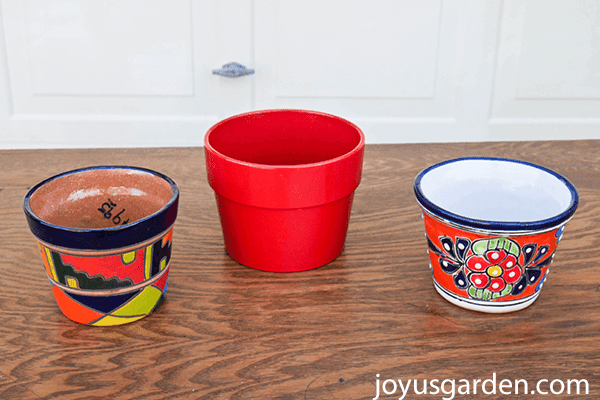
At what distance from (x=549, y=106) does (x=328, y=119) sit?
167 cm

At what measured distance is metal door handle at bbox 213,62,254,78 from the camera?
5.84 feet

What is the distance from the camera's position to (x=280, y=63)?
1832 mm

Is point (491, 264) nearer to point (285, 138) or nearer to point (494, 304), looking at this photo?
point (494, 304)

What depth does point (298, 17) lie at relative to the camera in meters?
1.77

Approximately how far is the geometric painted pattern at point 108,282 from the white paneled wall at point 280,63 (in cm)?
143

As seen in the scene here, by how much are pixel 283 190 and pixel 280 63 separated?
142 cm

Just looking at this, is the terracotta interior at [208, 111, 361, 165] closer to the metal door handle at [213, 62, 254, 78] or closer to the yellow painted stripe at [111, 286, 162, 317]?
the yellow painted stripe at [111, 286, 162, 317]

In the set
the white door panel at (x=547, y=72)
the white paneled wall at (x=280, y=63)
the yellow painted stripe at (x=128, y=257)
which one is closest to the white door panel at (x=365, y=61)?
the white paneled wall at (x=280, y=63)

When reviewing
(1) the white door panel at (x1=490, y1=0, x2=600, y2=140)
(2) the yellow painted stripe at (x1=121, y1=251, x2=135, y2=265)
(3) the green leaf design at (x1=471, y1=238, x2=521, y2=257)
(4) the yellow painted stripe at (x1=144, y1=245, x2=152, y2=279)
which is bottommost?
(1) the white door panel at (x1=490, y1=0, x2=600, y2=140)

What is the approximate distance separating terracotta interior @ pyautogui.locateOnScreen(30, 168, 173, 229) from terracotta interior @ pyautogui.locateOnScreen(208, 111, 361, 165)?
3.9 inches

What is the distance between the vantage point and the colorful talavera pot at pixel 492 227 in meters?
0.44

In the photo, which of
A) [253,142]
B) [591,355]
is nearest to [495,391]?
[591,355]

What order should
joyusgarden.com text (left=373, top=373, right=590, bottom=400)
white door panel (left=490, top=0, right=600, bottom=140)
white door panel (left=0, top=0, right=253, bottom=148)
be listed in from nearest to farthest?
joyusgarden.com text (left=373, top=373, right=590, bottom=400), white door panel (left=0, top=0, right=253, bottom=148), white door panel (left=490, top=0, right=600, bottom=140)

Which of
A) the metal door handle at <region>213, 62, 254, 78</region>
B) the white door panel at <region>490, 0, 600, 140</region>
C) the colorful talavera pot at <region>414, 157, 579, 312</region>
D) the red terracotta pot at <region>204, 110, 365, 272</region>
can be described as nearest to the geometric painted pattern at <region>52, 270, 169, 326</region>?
the red terracotta pot at <region>204, 110, 365, 272</region>
